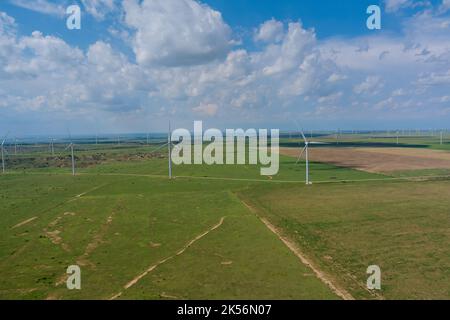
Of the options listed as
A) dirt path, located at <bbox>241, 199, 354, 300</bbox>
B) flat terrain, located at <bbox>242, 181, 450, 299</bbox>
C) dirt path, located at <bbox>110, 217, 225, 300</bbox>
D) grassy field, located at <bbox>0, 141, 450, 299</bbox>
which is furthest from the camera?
flat terrain, located at <bbox>242, 181, 450, 299</bbox>

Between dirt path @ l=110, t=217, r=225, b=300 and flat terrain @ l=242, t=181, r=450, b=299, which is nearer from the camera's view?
dirt path @ l=110, t=217, r=225, b=300

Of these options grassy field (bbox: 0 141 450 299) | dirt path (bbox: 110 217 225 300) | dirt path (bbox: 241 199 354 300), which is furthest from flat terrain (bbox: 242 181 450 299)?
dirt path (bbox: 110 217 225 300)

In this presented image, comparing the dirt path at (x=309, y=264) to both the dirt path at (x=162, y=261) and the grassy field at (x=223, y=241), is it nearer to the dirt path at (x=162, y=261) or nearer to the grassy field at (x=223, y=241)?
the grassy field at (x=223, y=241)

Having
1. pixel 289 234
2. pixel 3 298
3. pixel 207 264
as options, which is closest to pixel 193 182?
pixel 289 234

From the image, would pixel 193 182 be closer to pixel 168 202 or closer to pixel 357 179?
pixel 168 202

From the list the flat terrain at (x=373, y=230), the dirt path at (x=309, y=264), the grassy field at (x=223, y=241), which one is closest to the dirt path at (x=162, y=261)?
the grassy field at (x=223, y=241)

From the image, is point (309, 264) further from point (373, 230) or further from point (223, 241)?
point (373, 230)

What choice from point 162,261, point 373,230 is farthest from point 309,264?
point 373,230

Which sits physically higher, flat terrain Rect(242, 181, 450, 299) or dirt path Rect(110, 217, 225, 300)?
flat terrain Rect(242, 181, 450, 299)

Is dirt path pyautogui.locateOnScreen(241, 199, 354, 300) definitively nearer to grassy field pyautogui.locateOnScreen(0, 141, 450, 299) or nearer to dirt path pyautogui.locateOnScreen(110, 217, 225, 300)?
grassy field pyautogui.locateOnScreen(0, 141, 450, 299)
